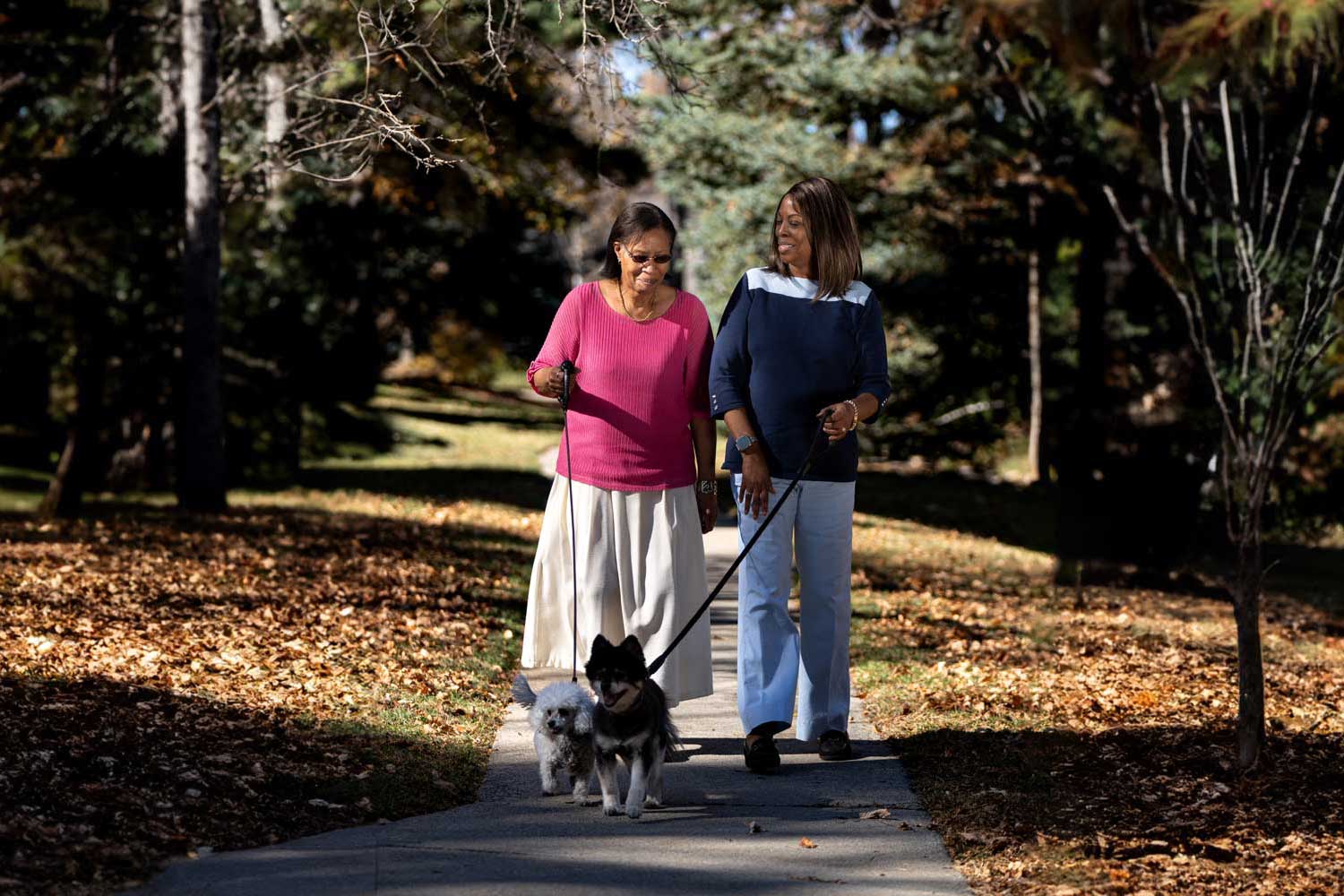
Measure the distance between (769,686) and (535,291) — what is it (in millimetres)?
31696

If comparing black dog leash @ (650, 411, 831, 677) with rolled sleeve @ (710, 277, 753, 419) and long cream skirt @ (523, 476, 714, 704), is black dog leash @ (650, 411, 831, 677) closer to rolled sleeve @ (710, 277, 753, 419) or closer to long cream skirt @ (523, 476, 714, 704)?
long cream skirt @ (523, 476, 714, 704)

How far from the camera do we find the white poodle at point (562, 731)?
205 inches

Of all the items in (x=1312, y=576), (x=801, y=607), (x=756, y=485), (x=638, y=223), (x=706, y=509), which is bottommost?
(x=1312, y=576)

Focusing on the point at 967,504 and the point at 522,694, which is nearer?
the point at 522,694

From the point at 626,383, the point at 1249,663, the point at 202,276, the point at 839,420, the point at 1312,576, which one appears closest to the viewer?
the point at 839,420

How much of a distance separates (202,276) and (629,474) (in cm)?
1002

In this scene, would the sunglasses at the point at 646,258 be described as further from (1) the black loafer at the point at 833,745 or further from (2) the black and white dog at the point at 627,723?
(1) the black loafer at the point at 833,745

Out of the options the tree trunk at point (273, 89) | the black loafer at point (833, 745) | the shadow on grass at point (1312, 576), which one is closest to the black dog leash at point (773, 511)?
the black loafer at point (833, 745)

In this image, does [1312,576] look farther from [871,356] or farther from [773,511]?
[773,511]

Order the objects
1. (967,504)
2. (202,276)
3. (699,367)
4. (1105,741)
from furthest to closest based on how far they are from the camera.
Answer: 1. (967,504)
2. (202,276)
3. (1105,741)
4. (699,367)

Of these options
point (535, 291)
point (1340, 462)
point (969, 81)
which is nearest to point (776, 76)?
point (969, 81)

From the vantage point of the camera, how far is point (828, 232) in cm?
600

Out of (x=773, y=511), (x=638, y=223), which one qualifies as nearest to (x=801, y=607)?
(x=773, y=511)

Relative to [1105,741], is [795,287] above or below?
above
